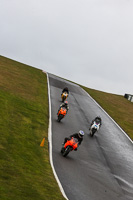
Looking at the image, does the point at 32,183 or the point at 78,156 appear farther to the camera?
the point at 78,156

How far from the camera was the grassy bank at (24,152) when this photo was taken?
11.3 meters

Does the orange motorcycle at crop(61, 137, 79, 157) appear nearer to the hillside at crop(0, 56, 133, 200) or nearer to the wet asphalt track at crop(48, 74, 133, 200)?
the wet asphalt track at crop(48, 74, 133, 200)

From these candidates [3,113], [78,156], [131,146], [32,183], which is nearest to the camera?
[32,183]

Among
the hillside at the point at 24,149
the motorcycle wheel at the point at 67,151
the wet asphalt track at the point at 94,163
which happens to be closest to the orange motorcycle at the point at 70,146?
the motorcycle wheel at the point at 67,151

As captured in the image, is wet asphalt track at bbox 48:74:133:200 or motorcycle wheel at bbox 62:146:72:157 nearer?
wet asphalt track at bbox 48:74:133:200

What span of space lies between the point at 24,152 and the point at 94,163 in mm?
5044

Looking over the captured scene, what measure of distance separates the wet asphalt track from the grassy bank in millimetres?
832

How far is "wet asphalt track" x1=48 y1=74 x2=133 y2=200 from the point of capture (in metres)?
14.8

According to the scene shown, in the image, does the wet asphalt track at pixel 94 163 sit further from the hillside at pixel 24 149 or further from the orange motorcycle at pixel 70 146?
the hillside at pixel 24 149

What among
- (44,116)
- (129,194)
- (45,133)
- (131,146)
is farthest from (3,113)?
(131,146)

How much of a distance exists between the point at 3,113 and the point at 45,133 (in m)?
3.05

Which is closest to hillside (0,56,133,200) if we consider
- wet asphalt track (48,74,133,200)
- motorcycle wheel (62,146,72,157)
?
wet asphalt track (48,74,133,200)

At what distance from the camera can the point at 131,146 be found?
89.1 ft

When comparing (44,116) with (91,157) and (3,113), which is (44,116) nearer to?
(3,113)
